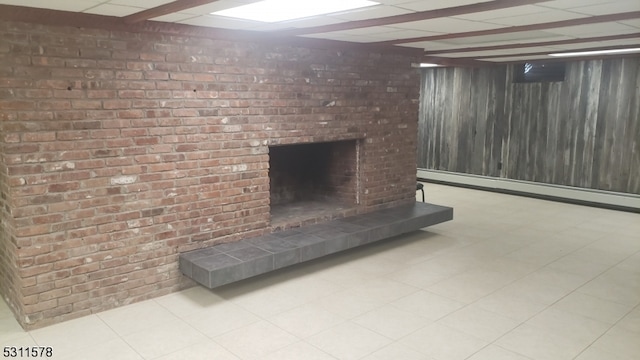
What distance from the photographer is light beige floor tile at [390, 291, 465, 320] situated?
3738 mm

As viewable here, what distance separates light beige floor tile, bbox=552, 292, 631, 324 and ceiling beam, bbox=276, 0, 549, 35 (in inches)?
99.2

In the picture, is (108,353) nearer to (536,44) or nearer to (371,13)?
(371,13)

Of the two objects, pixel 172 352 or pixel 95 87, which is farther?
pixel 95 87

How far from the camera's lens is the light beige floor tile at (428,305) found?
374 cm

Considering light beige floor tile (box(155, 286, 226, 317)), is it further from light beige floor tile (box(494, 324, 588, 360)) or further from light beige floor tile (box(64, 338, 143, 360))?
light beige floor tile (box(494, 324, 588, 360))

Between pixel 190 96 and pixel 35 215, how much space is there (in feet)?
5.04

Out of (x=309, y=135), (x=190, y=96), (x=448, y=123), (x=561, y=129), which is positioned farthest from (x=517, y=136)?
(x=190, y=96)

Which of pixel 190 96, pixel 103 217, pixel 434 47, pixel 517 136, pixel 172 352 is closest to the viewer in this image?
pixel 172 352

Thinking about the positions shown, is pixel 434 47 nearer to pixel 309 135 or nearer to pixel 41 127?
pixel 309 135

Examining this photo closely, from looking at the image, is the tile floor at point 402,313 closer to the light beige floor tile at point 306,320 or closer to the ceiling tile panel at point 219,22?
the light beige floor tile at point 306,320

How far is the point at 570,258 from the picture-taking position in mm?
5078

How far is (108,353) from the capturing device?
3.11 metres

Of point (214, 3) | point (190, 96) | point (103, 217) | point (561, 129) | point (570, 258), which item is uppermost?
point (214, 3)

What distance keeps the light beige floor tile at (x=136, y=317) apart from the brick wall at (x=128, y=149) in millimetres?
109
